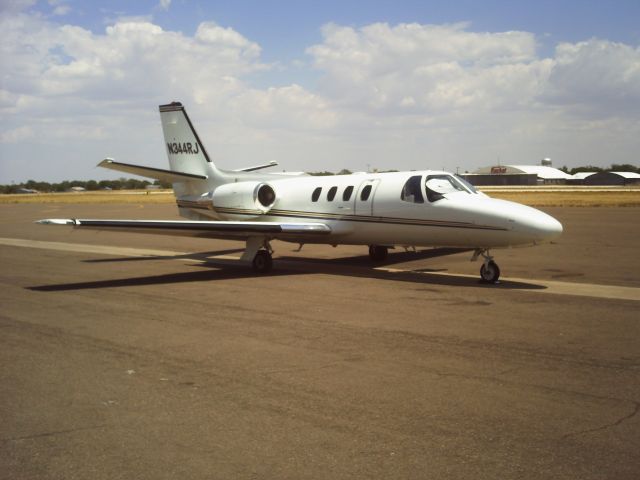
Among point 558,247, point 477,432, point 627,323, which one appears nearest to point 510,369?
point 477,432

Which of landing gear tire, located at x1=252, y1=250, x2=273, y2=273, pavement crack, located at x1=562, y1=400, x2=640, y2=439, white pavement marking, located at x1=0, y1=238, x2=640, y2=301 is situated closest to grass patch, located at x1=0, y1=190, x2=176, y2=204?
white pavement marking, located at x1=0, y1=238, x2=640, y2=301

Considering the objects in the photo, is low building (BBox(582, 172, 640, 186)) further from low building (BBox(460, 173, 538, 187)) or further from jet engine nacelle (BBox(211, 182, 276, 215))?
jet engine nacelle (BBox(211, 182, 276, 215))

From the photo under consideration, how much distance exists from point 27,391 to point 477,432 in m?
4.49

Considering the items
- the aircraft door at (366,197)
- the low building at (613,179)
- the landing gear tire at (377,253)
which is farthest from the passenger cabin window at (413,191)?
the low building at (613,179)

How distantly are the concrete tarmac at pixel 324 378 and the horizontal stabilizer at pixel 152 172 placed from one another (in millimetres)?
3803

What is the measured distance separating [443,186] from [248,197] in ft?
21.3

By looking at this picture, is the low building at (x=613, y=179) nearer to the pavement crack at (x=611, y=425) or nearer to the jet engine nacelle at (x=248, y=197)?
the jet engine nacelle at (x=248, y=197)

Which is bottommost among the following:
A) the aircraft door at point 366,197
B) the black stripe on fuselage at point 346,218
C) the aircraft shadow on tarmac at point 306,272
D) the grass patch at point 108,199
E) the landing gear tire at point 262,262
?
the aircraft shadow on tarmac at point 306,272

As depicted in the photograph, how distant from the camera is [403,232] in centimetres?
1565

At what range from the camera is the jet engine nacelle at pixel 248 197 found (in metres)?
19.3

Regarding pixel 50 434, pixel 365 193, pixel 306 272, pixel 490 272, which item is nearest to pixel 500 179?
pixel 365 193

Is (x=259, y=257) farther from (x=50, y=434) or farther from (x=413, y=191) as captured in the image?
(x=50, y=434)

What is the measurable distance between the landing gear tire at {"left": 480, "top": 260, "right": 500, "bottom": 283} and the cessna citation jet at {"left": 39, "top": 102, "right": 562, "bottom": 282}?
0.07 feet

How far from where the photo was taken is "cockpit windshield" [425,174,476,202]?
15014mm
